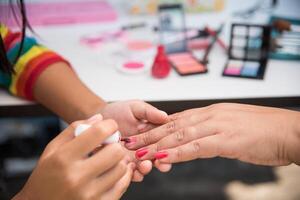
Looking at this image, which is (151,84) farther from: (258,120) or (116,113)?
(258,120)

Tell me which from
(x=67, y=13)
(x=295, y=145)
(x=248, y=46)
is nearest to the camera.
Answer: (x=295, y=145)

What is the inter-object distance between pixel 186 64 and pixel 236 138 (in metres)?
0.35

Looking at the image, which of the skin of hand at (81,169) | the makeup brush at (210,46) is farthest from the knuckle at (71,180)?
the makeup brush at (210,46)

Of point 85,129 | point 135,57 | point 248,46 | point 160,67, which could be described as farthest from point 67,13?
point 85,129

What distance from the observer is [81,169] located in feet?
1.87

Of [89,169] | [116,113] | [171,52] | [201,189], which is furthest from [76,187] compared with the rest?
[201,189]

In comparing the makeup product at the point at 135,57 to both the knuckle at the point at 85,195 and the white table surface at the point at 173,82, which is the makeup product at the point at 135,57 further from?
the knuckle at the point at 85,195

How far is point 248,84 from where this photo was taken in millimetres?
1003

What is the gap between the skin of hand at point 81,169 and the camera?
1.86ft

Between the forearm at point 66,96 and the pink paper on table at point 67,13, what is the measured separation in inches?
15.8

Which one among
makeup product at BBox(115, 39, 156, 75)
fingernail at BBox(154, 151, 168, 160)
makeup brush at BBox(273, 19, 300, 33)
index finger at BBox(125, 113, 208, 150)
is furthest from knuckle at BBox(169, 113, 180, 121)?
makeup brush at BBox(273, 19, 300, 33)

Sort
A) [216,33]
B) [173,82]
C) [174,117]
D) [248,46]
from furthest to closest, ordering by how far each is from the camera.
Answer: [216,33]
[248,46]
[173,82]
[174,117]

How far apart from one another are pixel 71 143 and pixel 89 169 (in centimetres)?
4

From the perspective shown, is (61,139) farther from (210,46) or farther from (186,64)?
(210,46)
